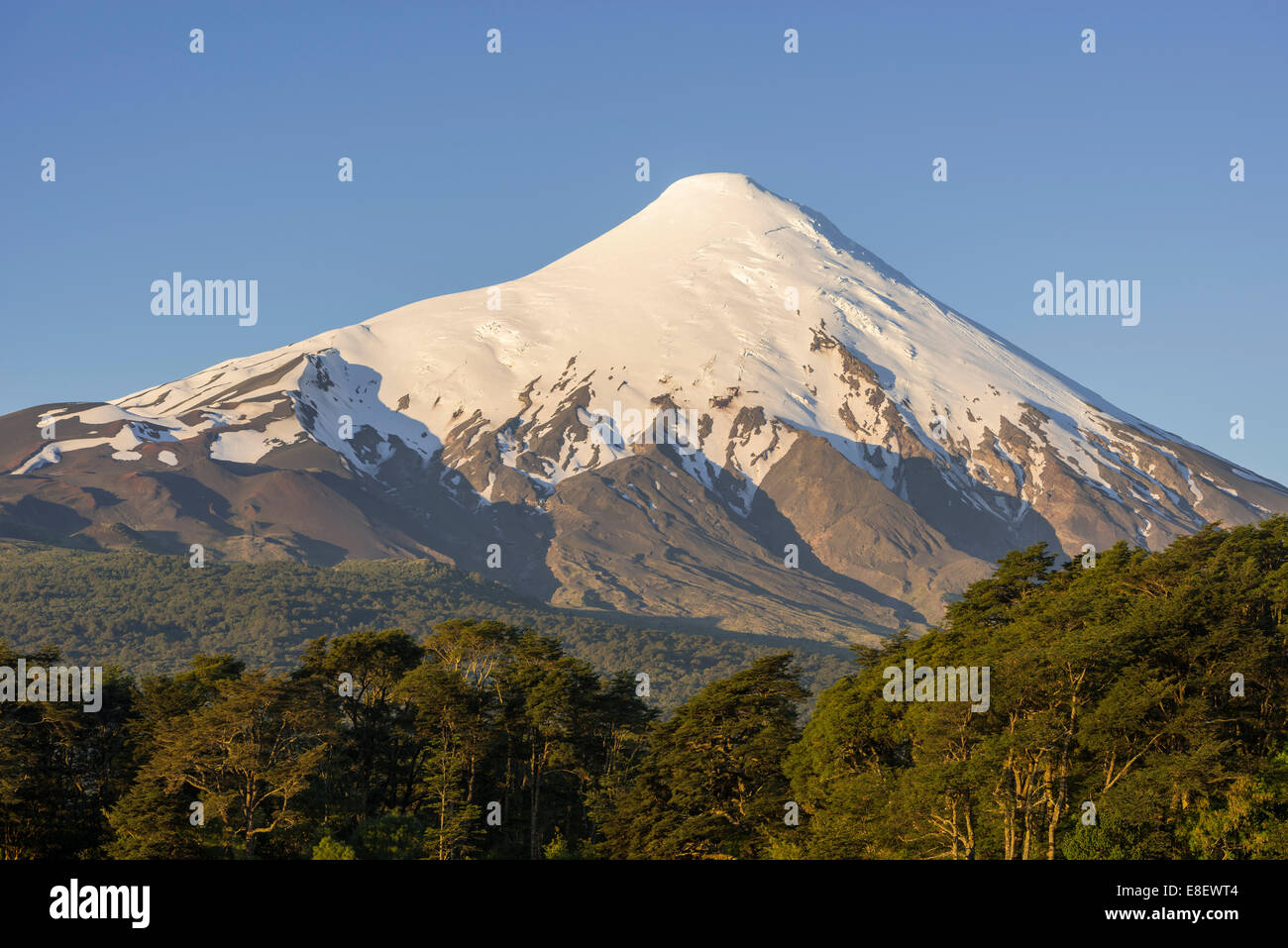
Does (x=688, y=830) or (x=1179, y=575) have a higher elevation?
(x=1179, y=575)
